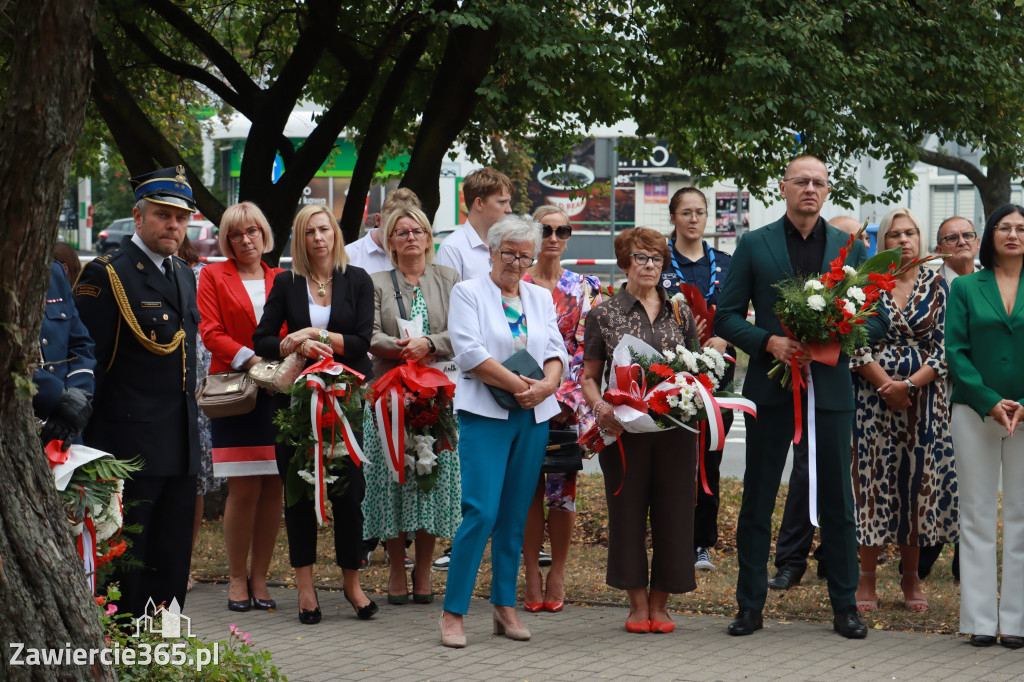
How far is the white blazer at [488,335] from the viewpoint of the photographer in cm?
625

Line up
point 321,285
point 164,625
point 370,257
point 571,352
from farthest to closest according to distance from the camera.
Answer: point 370,257 → point 571,352 → point 321,285 → point 164,625

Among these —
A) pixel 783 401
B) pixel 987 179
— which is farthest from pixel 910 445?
pixel 987 179

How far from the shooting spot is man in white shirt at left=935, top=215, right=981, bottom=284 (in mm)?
7758

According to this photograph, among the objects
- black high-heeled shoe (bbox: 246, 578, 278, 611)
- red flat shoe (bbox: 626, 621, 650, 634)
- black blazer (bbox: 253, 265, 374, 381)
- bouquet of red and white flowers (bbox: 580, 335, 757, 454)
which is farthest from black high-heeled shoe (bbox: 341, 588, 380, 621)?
bouquet of red and white flowers (bbox: 580, 335, 757, 454)

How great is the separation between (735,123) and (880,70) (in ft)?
4.17

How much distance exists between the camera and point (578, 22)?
32.4 ft

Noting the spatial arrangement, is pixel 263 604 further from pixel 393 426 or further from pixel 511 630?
pixel 511 630

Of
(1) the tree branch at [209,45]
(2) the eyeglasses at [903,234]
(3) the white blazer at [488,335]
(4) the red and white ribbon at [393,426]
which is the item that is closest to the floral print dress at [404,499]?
(4) the red and white ribbon at [393,426]

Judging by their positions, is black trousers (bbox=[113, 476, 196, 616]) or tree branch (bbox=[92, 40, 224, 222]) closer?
black trousers (bbox=[113, 476, 196, 616])

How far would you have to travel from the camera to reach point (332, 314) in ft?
22.6

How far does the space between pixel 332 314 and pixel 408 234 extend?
2.55 feet

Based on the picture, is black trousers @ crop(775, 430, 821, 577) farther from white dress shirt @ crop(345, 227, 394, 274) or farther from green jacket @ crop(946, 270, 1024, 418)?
white dress shirt @ crop(345, 227, 394, 274)

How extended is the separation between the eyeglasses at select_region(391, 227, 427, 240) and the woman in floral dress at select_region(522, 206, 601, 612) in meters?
0.70

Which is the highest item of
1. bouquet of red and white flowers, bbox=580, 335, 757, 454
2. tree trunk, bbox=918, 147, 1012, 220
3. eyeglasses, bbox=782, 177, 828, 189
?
tree trunk, bbox=918, 147, 1012, 220
